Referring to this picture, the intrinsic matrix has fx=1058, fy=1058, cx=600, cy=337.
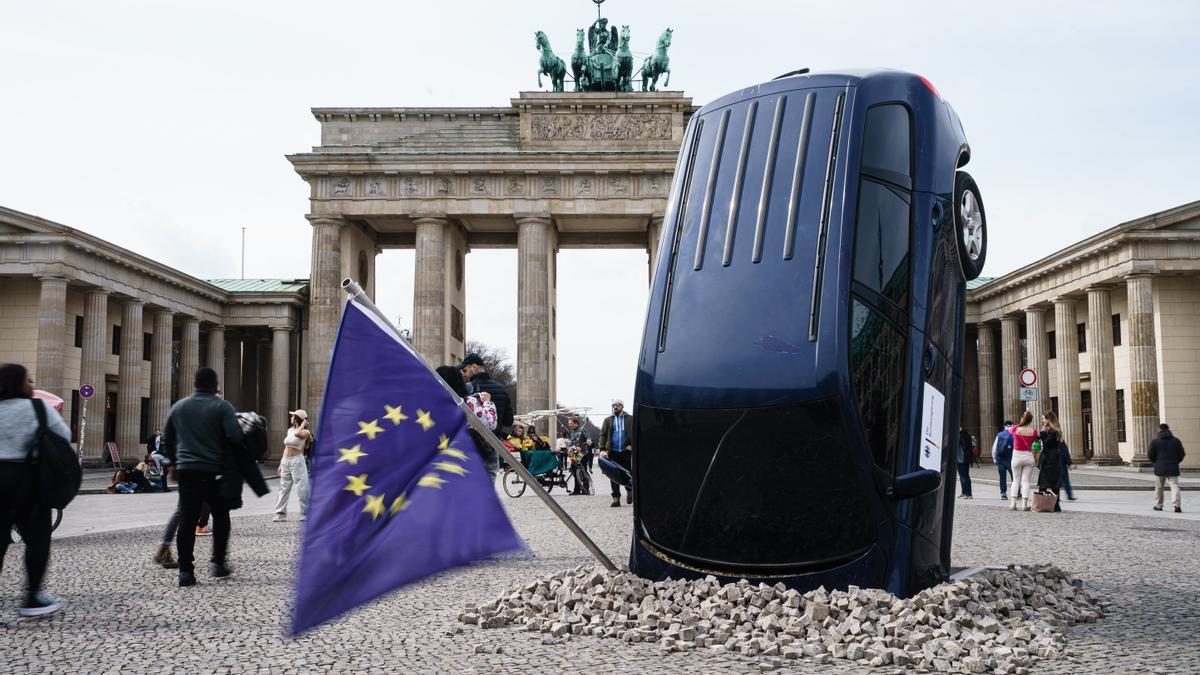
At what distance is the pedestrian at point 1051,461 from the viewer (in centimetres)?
1730

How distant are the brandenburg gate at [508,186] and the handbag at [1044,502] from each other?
3227 centimetres

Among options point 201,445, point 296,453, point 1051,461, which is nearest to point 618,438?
point 296,453

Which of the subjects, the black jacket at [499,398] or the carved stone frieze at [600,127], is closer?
the black jacket at [499,398]

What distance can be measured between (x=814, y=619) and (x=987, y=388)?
170 ft

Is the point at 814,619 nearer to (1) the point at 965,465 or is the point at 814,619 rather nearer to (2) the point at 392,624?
(2) the point at 392,624

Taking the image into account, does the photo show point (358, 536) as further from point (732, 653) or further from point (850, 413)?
point (850, 413)

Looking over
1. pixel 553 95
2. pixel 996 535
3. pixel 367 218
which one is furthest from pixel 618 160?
pixel 996 535

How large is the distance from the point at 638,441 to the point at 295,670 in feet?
6.87

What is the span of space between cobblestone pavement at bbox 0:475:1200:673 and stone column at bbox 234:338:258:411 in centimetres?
5074

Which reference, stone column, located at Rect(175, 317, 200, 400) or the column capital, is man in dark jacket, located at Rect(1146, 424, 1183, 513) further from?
stone column, located at Rect(175, 317, 200, 400)

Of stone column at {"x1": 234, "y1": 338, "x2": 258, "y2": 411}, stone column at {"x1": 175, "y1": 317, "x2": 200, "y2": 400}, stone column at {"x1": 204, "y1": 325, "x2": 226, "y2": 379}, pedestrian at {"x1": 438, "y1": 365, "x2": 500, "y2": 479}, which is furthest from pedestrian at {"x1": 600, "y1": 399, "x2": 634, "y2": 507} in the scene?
stone column at {"x1": 234, "y1": 338, "x2": 258, "y2": 411}

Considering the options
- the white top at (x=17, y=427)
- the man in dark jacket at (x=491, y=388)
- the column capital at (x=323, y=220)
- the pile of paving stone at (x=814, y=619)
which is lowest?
the pile of paving stone at (x=814, y=619)

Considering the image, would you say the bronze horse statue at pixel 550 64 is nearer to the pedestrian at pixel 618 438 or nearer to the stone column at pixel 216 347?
A: the stone column at pixel 216 347

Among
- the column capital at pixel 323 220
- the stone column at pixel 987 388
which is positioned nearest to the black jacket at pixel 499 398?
the column capital at pixel 323 220
